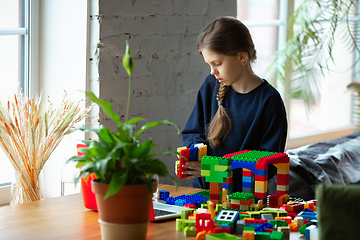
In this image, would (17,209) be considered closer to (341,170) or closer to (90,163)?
(90,163)

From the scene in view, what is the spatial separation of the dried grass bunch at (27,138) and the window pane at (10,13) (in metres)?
0.49

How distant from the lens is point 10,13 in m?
2.00

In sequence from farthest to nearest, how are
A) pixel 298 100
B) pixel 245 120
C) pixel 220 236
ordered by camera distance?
pixel 298 100 → pixel 245 120 → pixel 220 236

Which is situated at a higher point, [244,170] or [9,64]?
[9,64]

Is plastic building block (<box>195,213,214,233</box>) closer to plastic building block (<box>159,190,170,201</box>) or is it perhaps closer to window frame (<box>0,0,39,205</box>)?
plastic building block (<box>159,190,170,201</box>)

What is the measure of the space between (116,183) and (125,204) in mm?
61

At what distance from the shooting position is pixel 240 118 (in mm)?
1951

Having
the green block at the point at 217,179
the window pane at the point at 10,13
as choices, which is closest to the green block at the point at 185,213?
the green block at the point at 217,179

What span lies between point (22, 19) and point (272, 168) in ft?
4.51

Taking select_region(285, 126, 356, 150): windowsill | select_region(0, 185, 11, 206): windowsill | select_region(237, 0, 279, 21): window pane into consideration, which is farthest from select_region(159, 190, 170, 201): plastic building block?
select_region(285, 126, 356, 150): windowsill

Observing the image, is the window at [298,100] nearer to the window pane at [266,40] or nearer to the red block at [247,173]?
the window pane at [266,40]

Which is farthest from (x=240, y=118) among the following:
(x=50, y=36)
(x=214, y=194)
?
(x=50, y=36)

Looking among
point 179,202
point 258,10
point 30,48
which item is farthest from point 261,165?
point 258,10

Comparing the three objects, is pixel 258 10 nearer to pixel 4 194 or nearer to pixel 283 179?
pixel 283 179
